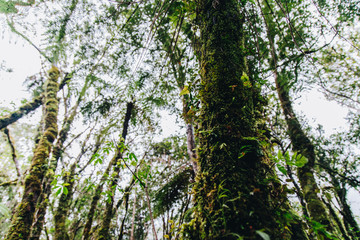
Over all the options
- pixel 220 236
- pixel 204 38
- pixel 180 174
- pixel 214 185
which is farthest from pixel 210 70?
pixel 180 174

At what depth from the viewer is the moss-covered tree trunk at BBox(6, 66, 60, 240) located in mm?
3559

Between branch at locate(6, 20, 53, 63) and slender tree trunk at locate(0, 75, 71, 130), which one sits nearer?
slender tree trunk at locate(0, 75, 71, 130)

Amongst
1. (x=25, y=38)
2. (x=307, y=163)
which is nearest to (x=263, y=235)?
(x=307, y=163)

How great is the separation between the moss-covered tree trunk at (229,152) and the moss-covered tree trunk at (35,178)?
4812 mm

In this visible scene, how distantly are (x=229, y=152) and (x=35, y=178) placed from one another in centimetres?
549

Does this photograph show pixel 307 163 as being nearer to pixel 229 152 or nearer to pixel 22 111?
pixel 229 152

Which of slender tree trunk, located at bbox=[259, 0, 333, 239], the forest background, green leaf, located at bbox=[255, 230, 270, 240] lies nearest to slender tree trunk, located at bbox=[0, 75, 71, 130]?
the forest background

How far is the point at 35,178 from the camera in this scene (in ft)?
A: 14.1

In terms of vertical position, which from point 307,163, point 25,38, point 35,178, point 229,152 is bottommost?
point 229,152

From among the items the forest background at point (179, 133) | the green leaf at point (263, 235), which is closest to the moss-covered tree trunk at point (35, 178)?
the forest background at point (179, 133)

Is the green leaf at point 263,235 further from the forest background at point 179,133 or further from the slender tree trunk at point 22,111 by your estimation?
the slender tree trunk at point 22,111

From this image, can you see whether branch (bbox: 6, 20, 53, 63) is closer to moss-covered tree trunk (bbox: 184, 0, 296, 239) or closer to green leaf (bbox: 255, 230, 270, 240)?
moss-covered tree trunk (bbox: 184, 0, 296, 239)

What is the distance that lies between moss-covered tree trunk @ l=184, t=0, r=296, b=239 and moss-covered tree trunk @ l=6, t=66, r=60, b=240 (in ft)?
15.8

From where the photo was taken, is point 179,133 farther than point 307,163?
Yes
